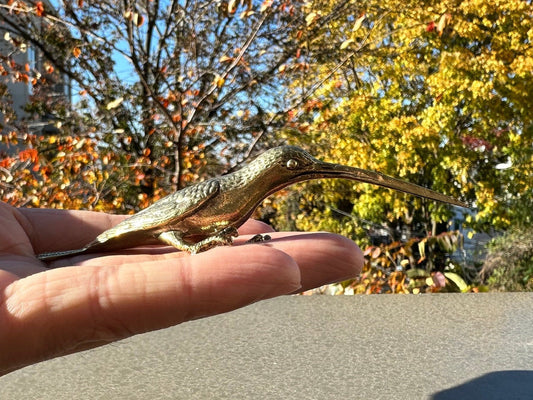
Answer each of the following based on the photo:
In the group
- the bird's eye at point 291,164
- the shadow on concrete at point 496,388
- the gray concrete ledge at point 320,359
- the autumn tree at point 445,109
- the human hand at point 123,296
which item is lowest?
the shadow on concrete at point 496,388

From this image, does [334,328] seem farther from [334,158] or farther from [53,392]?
[334,158]

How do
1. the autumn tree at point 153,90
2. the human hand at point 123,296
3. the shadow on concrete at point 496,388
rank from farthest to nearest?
the autumn tree at point 153,90
the shadow on concrete at point 496,388
the human hand at point 123,296

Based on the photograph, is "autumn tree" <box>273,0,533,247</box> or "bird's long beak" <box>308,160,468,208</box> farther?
"autumn tree" <box>273,0,533,247</box>

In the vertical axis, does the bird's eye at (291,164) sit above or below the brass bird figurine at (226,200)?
above

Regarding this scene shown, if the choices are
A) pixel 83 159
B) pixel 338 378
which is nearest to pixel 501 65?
pixel 83 159

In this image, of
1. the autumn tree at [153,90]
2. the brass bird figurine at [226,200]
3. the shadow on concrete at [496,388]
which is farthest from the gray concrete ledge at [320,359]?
the autumn tree at [153,90]

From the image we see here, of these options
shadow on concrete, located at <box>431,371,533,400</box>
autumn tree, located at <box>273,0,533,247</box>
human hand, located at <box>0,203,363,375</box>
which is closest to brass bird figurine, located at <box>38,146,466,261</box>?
human hand, located at <box>0,203,363,375</box>

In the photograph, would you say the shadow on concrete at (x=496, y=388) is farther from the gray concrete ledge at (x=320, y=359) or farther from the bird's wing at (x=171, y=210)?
the bird's wing at (x=171, y=210)

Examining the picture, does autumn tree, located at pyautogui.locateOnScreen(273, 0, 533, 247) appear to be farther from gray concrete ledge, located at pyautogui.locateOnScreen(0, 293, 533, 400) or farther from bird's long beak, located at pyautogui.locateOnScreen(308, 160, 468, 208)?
bird's long beak, located at pyautogui.locateOnScreen(308, 160, 468, 208)
